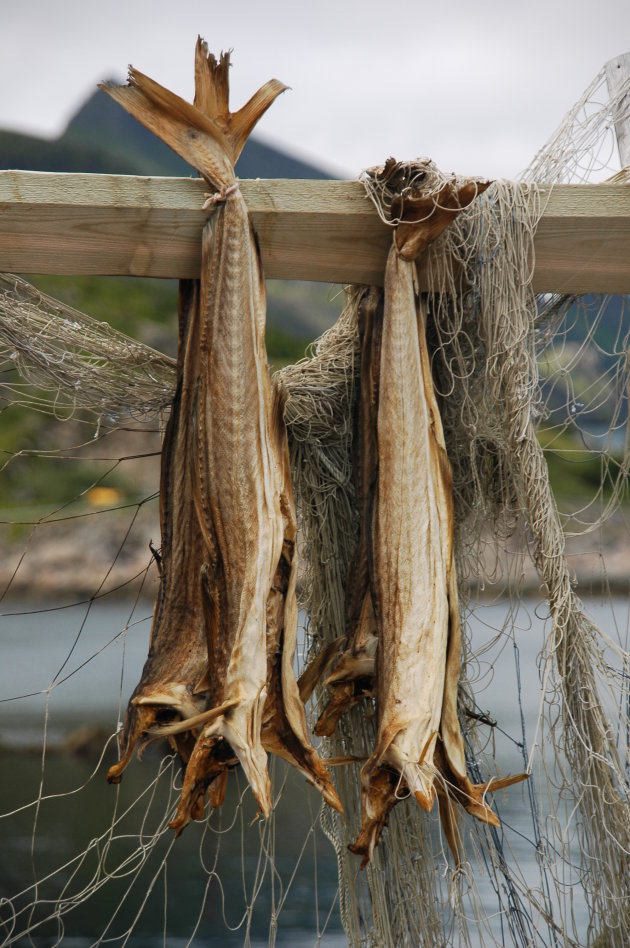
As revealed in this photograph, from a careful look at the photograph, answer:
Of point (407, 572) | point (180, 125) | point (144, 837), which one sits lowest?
point (144, 837)

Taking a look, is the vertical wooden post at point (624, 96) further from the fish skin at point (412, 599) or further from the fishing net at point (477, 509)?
the fish skin at point (412, 599)

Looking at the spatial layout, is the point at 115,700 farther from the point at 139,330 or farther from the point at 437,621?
the point at 139,330

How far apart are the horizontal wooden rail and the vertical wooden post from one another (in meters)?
0.23

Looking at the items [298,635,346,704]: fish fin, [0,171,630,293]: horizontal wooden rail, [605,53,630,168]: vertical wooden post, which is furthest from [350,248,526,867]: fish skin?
[605,53,630,168]: vertical wooden post

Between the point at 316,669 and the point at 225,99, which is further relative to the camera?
the point at 316,669

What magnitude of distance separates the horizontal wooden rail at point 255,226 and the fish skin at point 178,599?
15cm

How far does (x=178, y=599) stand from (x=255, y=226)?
746 mm

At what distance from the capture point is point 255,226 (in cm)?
186

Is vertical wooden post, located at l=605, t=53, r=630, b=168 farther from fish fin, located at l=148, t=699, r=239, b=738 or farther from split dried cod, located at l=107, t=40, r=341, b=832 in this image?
fish fin, located at l=148, t=699, r=239, b=738

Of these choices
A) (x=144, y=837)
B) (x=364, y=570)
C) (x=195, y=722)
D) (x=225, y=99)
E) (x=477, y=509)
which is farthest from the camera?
(x=144, y=837)

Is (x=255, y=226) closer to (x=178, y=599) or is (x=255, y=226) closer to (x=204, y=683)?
(x=178, y=599)

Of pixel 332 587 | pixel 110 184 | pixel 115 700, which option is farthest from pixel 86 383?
pixel 115 700

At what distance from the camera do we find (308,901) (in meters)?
4.60

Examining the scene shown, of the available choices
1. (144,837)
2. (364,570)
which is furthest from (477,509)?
(144,837)
